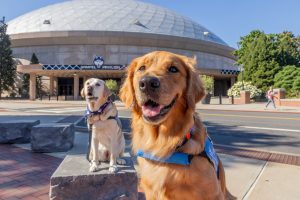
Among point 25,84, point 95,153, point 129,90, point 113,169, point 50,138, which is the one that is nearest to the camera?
point 129,90

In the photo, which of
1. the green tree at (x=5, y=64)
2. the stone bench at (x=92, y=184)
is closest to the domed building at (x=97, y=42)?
the green tree at (x=5, y=64)

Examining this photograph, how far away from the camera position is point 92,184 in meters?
3.79

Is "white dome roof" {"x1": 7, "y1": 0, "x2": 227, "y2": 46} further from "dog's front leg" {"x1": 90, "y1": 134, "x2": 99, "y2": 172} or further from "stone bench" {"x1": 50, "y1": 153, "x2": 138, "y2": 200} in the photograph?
"stone bench" {"x1": 50, "y1": 153, "x2": 138, "y2": 200}

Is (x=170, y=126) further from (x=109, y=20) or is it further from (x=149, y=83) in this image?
(x=109, y=20)

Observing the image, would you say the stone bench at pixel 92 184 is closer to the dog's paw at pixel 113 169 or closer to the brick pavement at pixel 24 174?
the dog's paw at pixel 113 169

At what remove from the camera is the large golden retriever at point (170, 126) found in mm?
2453

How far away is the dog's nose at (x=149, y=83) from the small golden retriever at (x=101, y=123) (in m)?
1.72

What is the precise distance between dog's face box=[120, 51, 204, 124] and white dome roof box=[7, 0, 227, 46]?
5511 centimetres

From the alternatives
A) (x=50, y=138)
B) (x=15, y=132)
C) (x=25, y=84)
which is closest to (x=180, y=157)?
(x=50, y=138)

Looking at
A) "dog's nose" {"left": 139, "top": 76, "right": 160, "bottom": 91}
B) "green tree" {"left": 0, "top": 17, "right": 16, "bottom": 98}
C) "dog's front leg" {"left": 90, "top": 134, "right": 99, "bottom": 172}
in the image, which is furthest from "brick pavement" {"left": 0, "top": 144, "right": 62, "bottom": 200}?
"green tree" {"left": 0, "top": 17, "right": 16, "bottom": 98}

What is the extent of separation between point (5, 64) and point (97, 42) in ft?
61.0

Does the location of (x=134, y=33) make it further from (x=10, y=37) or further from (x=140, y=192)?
(x=140, y=192)

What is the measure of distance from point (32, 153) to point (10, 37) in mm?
58717

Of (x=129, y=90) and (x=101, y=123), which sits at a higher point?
(x=129, y=90)
